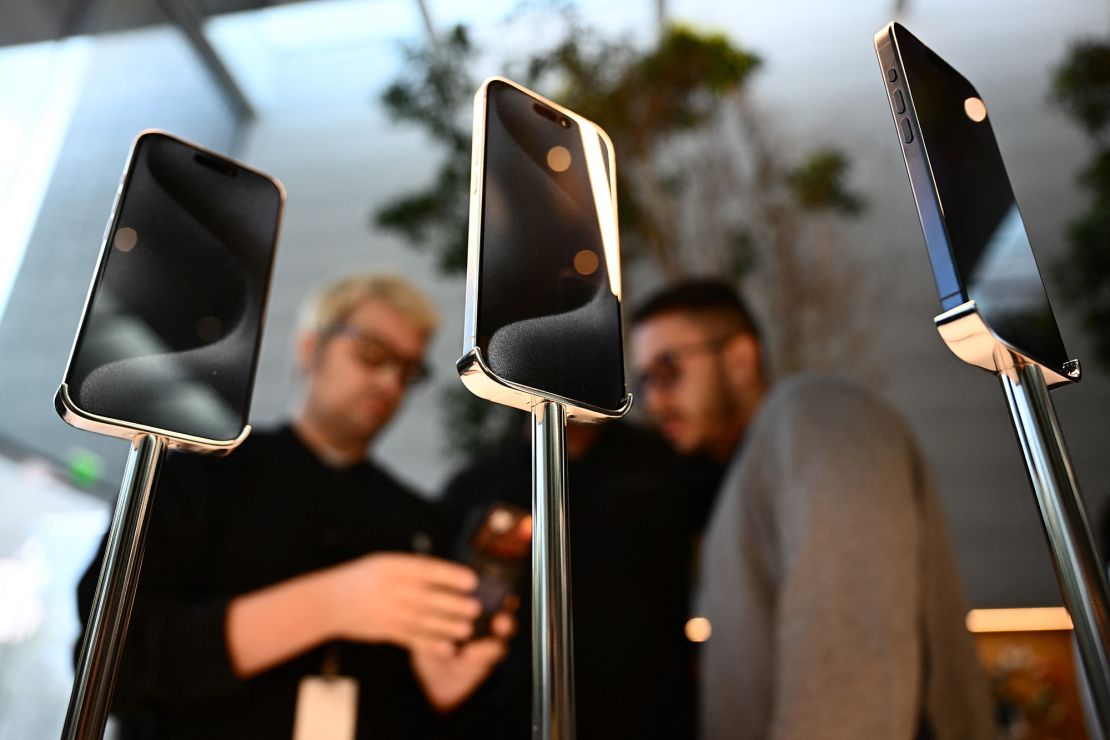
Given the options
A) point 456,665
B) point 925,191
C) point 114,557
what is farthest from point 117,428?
point 456,665

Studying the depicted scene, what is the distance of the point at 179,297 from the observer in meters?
0.38

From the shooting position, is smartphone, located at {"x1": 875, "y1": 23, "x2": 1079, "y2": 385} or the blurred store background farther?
the blurred store background

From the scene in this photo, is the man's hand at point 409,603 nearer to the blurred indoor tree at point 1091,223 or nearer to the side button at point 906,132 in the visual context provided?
the side button at point 906,132

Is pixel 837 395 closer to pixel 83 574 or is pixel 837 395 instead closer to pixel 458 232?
pixel 83 574

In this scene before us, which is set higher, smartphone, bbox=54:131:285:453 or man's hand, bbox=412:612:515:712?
smartphone, bbox=54:131:285:453

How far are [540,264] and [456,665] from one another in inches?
19.9

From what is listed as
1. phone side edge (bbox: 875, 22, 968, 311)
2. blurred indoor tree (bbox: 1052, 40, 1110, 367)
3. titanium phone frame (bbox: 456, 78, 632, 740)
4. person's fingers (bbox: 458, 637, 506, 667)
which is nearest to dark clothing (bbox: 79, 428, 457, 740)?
person's fingers (bbox: 458, 637, 506, 667)

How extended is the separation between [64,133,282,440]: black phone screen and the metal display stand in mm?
328

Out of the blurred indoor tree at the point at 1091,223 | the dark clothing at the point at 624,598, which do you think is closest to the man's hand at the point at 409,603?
the dark clothing at the point at 624,598

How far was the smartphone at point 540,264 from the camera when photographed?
0.29 m

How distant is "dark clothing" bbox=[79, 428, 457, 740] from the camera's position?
630mm

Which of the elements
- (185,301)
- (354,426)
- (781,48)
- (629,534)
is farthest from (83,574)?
(781,48)

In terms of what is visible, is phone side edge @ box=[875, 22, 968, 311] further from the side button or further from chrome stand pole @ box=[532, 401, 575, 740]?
chrome stand pole @ box=[532, 401, 575, 740]

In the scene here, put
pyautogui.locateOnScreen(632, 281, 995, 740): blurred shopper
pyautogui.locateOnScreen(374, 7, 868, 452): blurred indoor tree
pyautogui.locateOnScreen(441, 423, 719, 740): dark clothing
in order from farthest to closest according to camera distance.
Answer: pyautogui.locateOnScreen(374, 7, 868, 452): blurred indoor tree < pyautogui.locateOnScreen(441, 423, 719, 740): dark clothing < pyautogui.locateOnScreen(632, 281, 995, 740): blurred shopper
